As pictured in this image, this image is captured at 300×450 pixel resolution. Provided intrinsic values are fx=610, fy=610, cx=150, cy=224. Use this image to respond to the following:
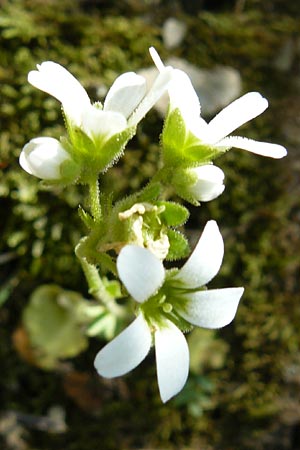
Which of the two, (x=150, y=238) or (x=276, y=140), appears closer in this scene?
(x=150, y=238)

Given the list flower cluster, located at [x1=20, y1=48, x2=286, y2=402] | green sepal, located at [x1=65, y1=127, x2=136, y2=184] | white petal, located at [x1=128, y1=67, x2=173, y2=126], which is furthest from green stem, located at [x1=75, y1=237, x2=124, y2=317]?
white petal, located at [x1=128, y1=67, x2=173, y2=126]

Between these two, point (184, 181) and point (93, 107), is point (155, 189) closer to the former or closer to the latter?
point (184, 181)

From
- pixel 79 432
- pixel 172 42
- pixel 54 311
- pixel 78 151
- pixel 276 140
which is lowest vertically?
pixel 79 432

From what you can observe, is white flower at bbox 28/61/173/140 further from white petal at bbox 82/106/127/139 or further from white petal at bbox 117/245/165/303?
white petal at bbox 117/245/165/303

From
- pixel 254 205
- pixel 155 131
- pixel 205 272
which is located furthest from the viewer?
pixel 254 205

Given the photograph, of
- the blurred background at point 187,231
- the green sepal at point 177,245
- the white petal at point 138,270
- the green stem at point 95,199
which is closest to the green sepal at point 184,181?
the green sepal at point 177,245

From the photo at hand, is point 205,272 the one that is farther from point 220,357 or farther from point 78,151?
point 220,357

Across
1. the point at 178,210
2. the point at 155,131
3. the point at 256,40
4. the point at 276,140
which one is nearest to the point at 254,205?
the point at 276,140
